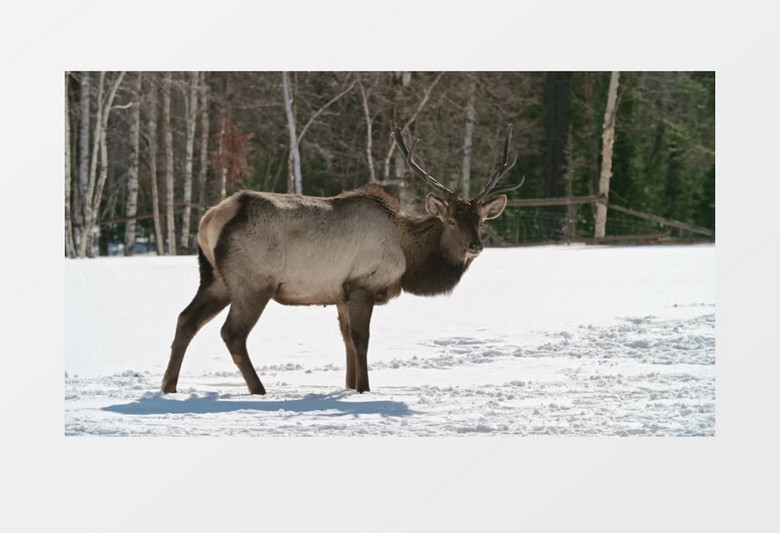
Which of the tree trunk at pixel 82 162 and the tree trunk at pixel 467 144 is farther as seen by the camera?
the tree trunk at pixel 82 162

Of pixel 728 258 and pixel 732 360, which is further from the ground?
pixel 728 258

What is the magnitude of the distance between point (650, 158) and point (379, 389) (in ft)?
23.8

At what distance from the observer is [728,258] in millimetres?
7863

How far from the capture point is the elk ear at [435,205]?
26.5 ft

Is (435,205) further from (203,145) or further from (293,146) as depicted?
(203,145)

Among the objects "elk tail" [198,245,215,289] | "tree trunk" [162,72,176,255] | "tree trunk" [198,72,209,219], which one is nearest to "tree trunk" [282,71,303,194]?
"tree trunk" [198,72,209,219]

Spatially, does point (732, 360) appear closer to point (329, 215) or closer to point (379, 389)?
point (379, 389)

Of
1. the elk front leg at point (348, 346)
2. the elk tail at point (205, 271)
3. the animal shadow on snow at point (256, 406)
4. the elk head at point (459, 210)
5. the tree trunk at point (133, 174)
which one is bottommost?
the animal shadow on snow at point (256, 406)

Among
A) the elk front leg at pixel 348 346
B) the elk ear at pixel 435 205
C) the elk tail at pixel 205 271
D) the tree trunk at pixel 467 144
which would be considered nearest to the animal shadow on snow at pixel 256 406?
the elk front leg at pixel 348 346

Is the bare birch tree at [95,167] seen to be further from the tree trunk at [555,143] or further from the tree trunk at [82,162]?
the tree trunk at [555,143]

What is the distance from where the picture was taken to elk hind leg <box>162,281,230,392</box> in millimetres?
7684

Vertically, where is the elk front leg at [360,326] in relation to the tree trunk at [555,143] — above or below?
below

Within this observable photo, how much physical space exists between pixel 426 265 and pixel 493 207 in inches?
25.1
